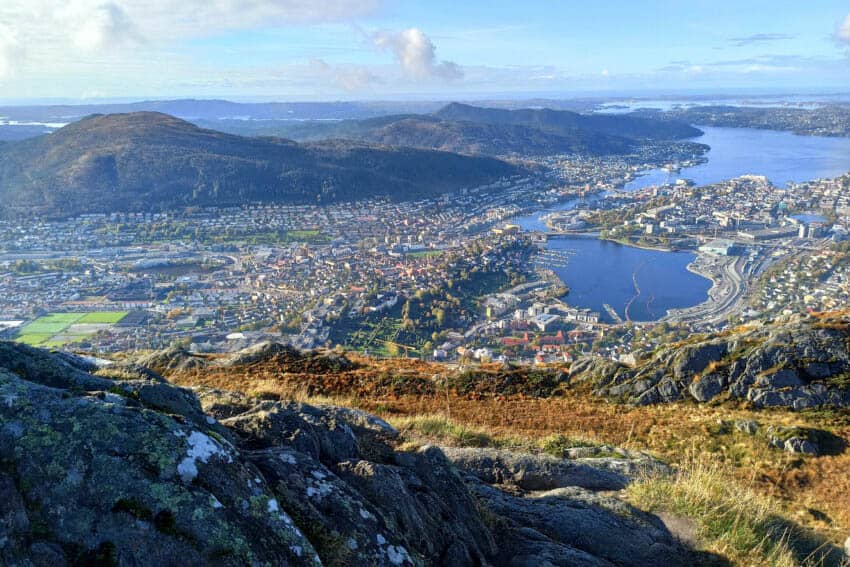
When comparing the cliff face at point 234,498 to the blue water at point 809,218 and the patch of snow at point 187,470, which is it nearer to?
the patch of snow at point 187,470

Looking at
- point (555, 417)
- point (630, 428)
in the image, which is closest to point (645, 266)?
point (630, 428)

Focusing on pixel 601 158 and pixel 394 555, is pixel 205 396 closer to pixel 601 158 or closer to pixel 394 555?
pixel 394 555

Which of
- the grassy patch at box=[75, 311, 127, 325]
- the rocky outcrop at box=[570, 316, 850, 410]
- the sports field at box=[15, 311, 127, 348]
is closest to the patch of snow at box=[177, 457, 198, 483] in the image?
the rocky outcrop at box=[570, 316, 850, 410]

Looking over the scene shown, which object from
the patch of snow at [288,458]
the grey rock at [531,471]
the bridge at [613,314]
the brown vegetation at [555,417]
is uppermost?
the patch of snow at [288,458]

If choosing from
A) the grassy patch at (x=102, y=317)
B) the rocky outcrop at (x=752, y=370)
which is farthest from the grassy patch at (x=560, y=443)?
the grassy patch at (x=102, y=317)

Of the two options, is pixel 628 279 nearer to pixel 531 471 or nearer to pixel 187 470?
pixel 531 471

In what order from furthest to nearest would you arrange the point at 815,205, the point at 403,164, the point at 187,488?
the point at 403,164 → the point at 815,205 → the point at 187,488

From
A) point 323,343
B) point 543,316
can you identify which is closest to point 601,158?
point 543,316
